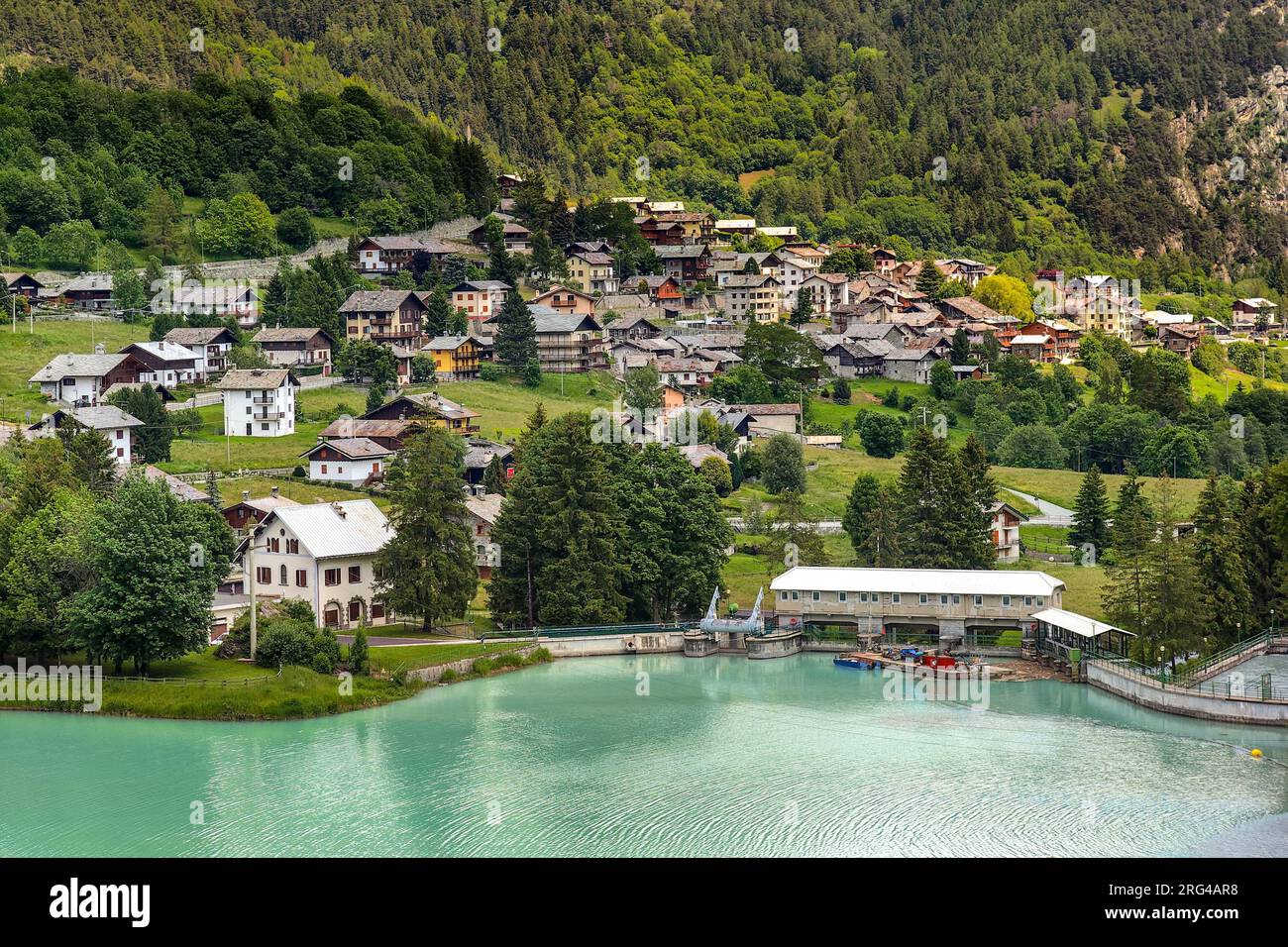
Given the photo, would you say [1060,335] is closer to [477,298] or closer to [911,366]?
[911,366]

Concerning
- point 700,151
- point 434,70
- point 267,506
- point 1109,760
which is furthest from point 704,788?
point 434,70

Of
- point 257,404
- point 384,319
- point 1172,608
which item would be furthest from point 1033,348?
point 1172,608

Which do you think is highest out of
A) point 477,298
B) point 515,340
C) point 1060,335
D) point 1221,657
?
point 477,298

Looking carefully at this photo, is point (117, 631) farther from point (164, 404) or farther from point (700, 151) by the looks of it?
point (700, 151)

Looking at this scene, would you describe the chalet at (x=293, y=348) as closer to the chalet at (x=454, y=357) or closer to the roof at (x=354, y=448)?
the chalet at (x=454, y=357)

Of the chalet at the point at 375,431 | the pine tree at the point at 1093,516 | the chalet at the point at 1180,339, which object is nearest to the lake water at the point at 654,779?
the pine tree at the point at 1093,516

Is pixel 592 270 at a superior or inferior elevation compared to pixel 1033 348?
superior
